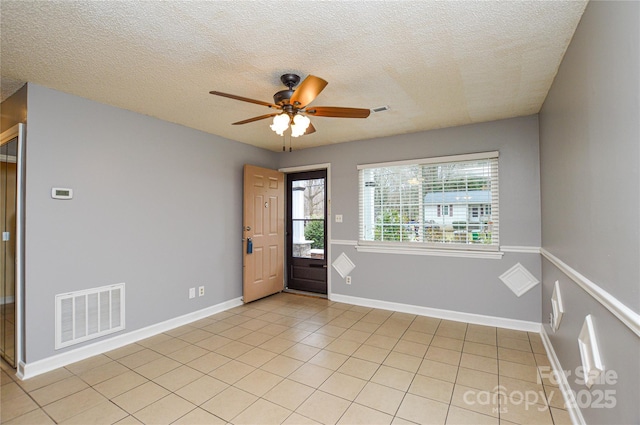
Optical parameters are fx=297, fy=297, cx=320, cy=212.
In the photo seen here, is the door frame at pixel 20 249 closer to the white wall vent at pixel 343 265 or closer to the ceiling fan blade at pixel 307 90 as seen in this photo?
the ceiling fan blade at pixel 307 90

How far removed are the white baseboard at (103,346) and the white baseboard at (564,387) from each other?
12.3ft

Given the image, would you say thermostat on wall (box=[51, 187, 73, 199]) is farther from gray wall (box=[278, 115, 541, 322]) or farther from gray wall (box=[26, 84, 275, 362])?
gray wall (box=[278, 115, 541, 322])

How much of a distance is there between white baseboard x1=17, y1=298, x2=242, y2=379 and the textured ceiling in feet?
7.79

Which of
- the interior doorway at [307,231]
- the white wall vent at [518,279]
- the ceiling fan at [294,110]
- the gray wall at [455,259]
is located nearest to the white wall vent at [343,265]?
the gray wall at [455,259]

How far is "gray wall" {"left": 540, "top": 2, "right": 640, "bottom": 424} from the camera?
113 centimetres

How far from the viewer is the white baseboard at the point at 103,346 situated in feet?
8.20

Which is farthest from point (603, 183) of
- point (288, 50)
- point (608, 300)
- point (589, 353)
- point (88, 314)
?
point (88, 314)

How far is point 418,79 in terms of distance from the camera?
8.19 feet

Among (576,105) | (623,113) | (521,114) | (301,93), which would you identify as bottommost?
(623,113)

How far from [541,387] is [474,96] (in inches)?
99.9

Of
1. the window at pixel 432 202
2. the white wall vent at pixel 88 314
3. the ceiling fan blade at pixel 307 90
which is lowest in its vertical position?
the white wall vent at pixel 88 314

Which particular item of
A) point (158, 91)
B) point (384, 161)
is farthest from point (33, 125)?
point (384, 161)

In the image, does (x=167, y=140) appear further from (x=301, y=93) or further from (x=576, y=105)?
(x=576, y=105)

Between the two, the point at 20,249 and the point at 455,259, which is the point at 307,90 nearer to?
the point at 20,249
